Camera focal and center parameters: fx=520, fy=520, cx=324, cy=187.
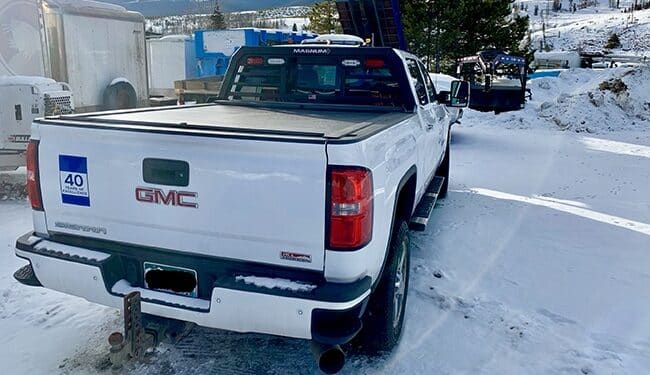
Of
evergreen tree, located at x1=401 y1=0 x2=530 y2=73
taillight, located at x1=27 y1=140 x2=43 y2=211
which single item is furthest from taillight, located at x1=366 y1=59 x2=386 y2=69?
evergreen tree, located at x1=401 y1=0 x2=530 y2=73

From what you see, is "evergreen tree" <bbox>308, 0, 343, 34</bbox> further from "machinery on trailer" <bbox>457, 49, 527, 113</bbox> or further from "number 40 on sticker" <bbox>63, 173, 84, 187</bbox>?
"number 40 on sticker" <bbox>63, 173, 84, 187</bbox>

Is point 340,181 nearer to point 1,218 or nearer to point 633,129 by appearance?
point 1,218

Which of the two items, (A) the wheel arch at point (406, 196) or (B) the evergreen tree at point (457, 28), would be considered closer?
(A) the wheel arch at point (406, 196)

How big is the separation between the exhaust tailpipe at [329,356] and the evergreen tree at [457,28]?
929 inches

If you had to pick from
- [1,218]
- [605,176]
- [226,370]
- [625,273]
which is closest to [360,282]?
[226,370]

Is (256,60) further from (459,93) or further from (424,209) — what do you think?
(459,93)

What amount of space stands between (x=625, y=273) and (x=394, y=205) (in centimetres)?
314

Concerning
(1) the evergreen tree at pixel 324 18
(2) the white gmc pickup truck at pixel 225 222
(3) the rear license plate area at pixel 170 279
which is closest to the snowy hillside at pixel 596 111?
(1) the evergreen tree at pixel 324 18

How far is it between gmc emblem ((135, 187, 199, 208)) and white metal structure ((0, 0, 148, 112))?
286 inches

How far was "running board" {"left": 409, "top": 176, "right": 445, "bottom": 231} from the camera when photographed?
4.11 metres

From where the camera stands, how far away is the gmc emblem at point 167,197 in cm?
265

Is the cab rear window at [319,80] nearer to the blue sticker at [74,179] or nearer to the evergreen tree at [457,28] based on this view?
the blue sticker at [74,179]

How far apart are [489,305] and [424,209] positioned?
3.25 feet

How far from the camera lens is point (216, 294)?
2588 mm
